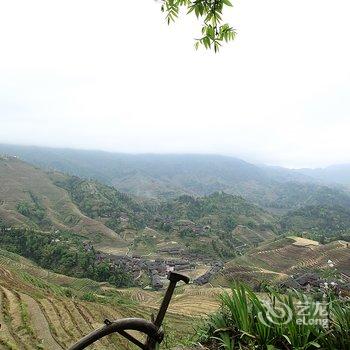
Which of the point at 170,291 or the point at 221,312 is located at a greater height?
the point at 170,291

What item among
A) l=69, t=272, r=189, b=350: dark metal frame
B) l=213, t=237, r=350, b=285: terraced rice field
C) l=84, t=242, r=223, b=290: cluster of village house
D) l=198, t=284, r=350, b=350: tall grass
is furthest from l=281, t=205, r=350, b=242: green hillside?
l=69, t=272, r=189, b=350: dark metal frame

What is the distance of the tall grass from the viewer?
3219 mm

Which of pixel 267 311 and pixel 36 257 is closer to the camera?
pixel 267 311

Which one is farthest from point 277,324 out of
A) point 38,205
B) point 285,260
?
point 38,205

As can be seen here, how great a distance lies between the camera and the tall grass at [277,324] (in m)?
3.22

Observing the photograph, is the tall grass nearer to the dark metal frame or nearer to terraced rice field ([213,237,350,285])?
the dark metal frame

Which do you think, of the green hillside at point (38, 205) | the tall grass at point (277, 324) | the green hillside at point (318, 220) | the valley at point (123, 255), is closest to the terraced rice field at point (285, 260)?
the valley at point (123, 255)

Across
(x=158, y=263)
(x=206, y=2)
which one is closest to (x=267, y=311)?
(x=206, y=2)

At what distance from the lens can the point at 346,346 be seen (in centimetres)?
312

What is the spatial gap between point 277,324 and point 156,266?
83341mm

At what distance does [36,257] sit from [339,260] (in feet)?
191

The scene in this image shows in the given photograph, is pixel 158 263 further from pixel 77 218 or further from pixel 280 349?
pixel 280 349

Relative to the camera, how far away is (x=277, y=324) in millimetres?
3377

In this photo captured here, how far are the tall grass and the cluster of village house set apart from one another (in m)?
68.0
